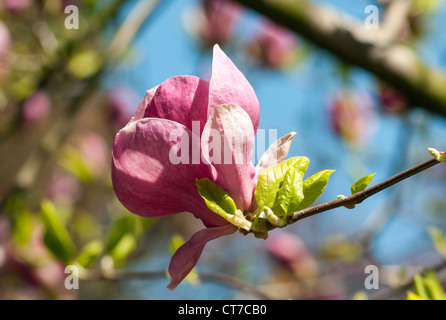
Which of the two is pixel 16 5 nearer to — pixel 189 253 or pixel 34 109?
pixel 34 109

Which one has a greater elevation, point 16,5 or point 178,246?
point 16,5

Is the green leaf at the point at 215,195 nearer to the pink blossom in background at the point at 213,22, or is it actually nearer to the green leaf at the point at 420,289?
the green leaf at the point at 420,289

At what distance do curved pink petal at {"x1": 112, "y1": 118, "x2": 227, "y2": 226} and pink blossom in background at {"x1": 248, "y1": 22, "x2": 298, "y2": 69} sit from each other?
5.50 feet

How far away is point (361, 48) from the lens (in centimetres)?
96

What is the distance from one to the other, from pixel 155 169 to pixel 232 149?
0.06 meters

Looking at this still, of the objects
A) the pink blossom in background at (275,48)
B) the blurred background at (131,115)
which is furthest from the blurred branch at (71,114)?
the pink blossom in background at (275,48)

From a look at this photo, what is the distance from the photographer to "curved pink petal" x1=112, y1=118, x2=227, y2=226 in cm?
38

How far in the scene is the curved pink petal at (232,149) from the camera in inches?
14.9

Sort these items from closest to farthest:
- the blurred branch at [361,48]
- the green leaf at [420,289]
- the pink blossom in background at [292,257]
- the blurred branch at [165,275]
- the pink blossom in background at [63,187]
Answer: the green leaf at [420,289], the blurred branch at [165,275], the blurred branch at [361,48], the pink blossom in background at [292,257], the pink blossom in background at [63,187]

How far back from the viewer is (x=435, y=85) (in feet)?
3.08

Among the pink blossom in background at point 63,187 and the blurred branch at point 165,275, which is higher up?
the pink blossom in background at point 63,187

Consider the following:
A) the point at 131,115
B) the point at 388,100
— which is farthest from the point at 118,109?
the point at 388,100
